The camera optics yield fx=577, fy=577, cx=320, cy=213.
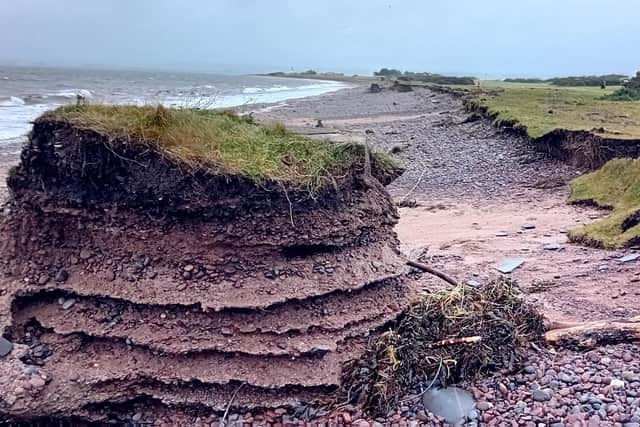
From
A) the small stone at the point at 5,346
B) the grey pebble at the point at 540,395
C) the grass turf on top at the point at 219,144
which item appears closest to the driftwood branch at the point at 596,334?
the grey pebble at the point at 540,395

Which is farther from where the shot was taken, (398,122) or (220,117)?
(398,122)

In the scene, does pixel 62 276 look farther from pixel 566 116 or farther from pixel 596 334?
pixel 566 116

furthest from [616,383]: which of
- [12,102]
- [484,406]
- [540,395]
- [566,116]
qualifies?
[12,102]

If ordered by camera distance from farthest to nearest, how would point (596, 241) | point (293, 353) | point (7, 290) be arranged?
point (596, 241), point (7, 290), point (293, 353)

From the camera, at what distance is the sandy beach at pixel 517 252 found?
3.98 m

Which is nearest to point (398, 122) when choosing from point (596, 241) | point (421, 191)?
point (421, 191)

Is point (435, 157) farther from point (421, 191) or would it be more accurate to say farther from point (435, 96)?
point (435, 96)

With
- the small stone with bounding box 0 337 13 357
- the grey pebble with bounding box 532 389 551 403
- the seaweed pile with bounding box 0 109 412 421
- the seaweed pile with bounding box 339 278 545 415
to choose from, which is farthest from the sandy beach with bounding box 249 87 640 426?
the small stone with bounding box 0 337 13 357

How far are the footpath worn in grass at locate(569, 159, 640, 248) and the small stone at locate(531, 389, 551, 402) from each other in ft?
12.7

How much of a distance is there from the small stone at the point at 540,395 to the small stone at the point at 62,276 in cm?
357

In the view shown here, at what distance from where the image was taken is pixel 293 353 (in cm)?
418

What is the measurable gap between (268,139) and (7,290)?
2.37 m

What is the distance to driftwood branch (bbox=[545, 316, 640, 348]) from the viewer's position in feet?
15.0

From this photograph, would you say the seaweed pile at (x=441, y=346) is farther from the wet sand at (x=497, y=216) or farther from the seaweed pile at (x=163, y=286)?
the wet sand at (x=497, y=216)
